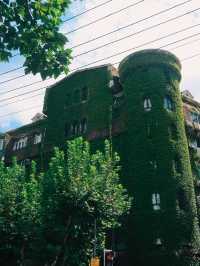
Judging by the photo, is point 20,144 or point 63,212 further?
point 20,144

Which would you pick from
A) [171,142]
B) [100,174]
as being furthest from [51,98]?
[100,174]

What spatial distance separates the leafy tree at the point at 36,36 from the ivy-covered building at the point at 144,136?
2393 centimetres

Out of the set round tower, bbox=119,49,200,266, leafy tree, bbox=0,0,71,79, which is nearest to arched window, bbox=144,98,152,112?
round tower, bbox=119,49,200,266

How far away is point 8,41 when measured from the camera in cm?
723

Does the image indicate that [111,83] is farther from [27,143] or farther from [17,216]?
[17,216]

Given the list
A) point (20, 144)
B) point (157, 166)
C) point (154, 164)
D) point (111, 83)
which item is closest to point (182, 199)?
point (157, 166)

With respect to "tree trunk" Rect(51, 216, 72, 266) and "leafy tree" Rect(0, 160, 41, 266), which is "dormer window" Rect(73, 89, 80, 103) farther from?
"tree trunk" Rect(51, 216, 72, 266)

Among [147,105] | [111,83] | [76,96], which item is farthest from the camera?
[76,96]

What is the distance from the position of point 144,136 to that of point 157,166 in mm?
3356

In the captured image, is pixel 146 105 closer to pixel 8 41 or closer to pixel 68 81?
pixel 68 81

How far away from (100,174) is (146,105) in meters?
15.7

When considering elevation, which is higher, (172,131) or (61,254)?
(172,131)

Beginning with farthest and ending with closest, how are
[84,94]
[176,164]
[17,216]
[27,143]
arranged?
[27,143], [84,94], [176,164], [17,216]

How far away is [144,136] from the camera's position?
32938mm
